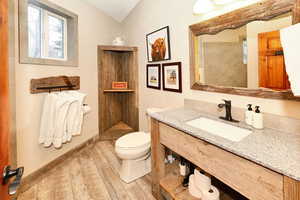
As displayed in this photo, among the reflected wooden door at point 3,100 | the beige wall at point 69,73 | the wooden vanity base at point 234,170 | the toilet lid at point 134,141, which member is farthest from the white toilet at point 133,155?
the reflected wooden door at point 3,100

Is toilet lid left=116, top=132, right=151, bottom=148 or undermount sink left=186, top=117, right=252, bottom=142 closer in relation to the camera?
undermount sink left=186, top=117, right=252, bottom=142

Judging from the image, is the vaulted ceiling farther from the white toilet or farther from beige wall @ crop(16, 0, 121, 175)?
the white toilet

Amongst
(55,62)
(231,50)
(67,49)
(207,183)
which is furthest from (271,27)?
(67,49)

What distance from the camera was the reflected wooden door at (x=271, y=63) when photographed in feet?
3.91

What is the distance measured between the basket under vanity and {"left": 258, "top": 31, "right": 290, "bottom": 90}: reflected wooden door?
213cm

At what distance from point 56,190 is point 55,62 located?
1.56 meters

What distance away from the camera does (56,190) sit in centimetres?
185

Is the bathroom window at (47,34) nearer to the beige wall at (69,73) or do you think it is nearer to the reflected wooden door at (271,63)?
the beige wall at (69,73)

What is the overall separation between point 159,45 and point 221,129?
153 cm

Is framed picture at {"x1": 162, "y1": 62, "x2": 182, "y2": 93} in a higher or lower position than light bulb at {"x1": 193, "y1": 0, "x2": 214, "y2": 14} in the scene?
lower

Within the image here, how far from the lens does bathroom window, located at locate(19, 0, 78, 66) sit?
5.99ft

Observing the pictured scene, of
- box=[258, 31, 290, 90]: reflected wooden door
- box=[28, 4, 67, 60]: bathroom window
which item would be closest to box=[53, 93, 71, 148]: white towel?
box=[28, 4, 67, 60]: bathroom window

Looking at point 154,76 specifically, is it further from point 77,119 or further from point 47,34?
point 47,34

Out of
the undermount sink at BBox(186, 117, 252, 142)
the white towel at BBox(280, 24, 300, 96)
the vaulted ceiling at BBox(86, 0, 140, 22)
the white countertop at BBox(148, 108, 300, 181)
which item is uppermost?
the vaulted ceiling at BBox(86, 0, 140, 22)
